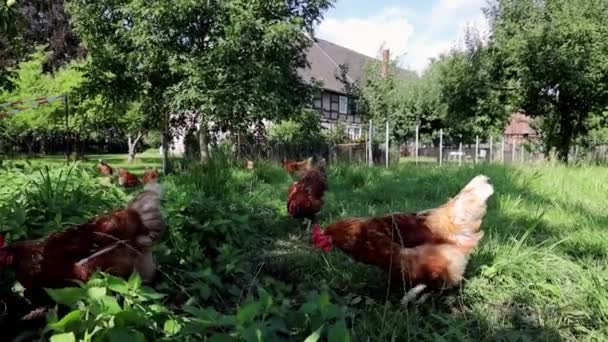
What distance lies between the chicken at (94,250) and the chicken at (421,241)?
3.19ft

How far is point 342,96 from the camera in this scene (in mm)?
37000

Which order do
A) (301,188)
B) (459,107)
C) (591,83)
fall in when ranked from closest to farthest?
(301,188) < (591,83) < (459,107)

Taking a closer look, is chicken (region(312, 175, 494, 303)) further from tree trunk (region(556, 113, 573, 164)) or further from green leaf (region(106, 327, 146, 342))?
tree trunk (region(556, 113, 573, 164))

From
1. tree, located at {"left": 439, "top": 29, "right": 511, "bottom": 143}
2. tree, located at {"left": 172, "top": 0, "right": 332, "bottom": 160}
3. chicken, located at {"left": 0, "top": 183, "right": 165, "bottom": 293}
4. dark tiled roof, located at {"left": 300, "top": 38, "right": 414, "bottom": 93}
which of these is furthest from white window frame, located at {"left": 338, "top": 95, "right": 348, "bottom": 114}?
chicken, located at {"left": 0, "top": 183, "right": 165, "bottom": 293}

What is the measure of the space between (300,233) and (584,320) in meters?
2.33

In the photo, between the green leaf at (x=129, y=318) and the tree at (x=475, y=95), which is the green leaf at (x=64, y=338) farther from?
the tree at (x=475, y=95)

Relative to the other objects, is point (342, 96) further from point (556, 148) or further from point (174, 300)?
point (174, 300)

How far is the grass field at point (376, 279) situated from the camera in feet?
7.03

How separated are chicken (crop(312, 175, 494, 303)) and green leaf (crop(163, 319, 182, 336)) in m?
1.25

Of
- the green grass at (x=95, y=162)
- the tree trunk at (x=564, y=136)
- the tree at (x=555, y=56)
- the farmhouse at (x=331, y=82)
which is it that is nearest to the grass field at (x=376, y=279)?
the green grass at (x=95, y=162)

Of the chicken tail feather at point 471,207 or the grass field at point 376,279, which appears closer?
the grass field at point 376,279

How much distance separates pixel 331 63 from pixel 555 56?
2801 cm

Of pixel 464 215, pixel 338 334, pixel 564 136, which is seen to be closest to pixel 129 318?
pixel 338 334

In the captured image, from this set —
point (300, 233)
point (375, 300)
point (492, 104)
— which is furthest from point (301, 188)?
point (492, 104)
